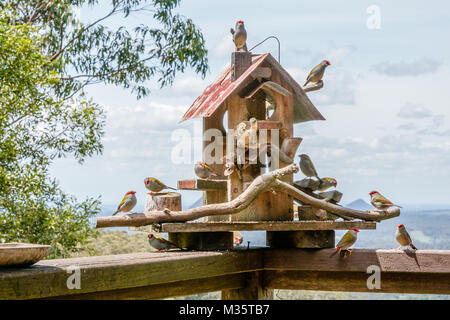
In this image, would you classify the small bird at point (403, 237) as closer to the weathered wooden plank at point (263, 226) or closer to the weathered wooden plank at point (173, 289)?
the weathered wooden plank at point (263, 226)

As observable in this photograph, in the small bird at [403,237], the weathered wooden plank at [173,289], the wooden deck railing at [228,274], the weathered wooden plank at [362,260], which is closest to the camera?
the wooden deck railing at [228,274]

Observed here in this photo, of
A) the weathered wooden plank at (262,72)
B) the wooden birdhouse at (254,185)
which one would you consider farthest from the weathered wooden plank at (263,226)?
the weathered wooden plank at (262,72)

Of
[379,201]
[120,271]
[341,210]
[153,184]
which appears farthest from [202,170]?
[120,271]

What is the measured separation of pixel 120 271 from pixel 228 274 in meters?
1.20

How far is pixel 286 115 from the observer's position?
4.75 m

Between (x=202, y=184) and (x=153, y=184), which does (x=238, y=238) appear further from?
(x=153, y=184)

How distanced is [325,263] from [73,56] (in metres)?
9.14

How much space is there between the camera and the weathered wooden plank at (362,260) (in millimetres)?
4047

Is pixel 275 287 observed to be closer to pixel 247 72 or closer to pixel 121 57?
pixel 247 72

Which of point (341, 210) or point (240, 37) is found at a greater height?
point (240, 37)

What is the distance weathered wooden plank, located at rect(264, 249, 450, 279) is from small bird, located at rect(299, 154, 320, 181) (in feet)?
2.11

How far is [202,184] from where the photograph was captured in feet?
15.3

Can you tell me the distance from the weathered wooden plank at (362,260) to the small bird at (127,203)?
1.10 metres

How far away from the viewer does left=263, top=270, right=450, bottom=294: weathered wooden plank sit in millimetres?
4137
